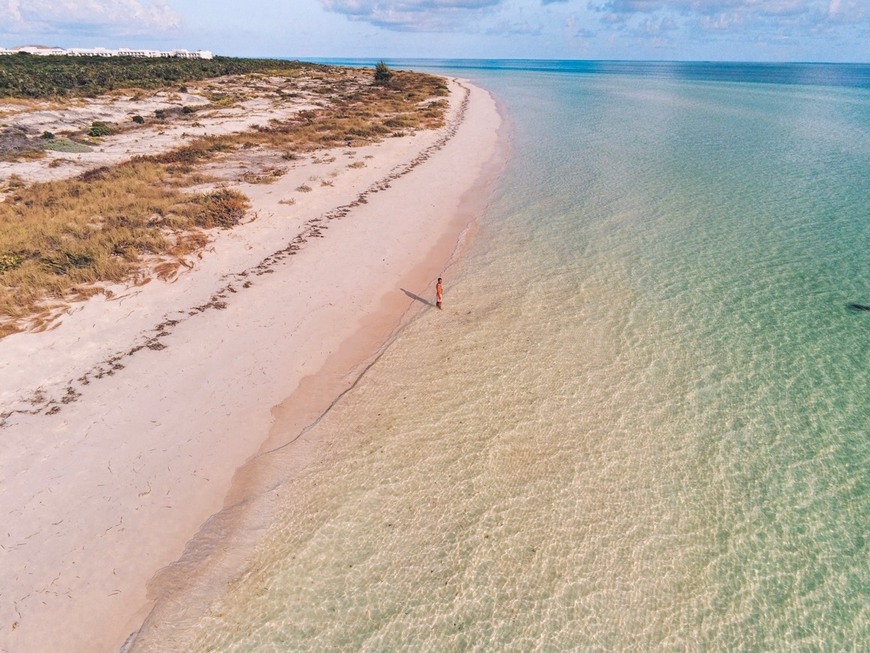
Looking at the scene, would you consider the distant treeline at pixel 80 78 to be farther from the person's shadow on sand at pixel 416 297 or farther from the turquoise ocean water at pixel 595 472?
the turquoise ocean water at pixel 595 472

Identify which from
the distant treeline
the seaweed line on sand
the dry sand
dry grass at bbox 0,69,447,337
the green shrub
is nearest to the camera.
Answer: the dry sand

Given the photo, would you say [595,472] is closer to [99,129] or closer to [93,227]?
[93,227]

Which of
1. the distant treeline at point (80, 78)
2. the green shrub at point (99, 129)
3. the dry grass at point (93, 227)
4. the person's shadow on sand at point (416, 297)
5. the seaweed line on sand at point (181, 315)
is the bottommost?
the person's shadow on sand at point (416, 297)

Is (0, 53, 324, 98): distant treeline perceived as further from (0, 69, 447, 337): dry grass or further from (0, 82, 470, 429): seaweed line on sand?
(0, 82, 470, 429): seaweed line on sand

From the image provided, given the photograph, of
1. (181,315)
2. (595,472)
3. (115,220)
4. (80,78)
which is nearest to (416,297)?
(181,315)

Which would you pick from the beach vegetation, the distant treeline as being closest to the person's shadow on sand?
the distant treeline

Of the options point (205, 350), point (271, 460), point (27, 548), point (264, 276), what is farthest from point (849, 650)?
point (264, 276)

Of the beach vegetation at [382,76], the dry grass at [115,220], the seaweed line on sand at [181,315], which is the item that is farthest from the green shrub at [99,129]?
the beach vegetation at [382,76]
